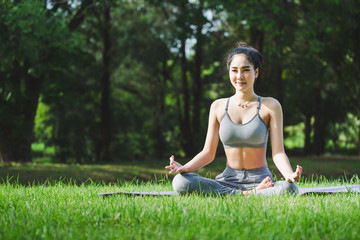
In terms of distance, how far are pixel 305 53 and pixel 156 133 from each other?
25.4 ft

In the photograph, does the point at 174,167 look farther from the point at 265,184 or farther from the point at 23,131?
the point at 23,131

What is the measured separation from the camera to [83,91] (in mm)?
19094

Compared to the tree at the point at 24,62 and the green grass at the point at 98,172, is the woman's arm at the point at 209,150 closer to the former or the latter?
the green grass at the point at 98,172

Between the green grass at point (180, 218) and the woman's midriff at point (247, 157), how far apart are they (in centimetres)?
53

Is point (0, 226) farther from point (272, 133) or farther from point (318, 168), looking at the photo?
point (318, 168)

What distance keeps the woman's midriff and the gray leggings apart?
0.18ft

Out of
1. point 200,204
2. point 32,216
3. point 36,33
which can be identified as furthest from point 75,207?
point 36,33

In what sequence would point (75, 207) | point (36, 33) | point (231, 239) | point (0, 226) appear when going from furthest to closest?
1. point (36, 33)
2. point (75, 207)
3. point (0, 226)
4. point (231, 239)

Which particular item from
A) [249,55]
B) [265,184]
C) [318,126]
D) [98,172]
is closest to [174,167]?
[265,184]

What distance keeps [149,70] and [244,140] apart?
16909mm

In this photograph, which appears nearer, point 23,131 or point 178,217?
point 178,217

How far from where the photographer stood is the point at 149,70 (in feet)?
69.5

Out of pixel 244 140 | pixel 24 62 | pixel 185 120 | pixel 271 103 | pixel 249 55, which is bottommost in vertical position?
pixel 244 140

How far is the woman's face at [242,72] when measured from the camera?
15.3 ft
